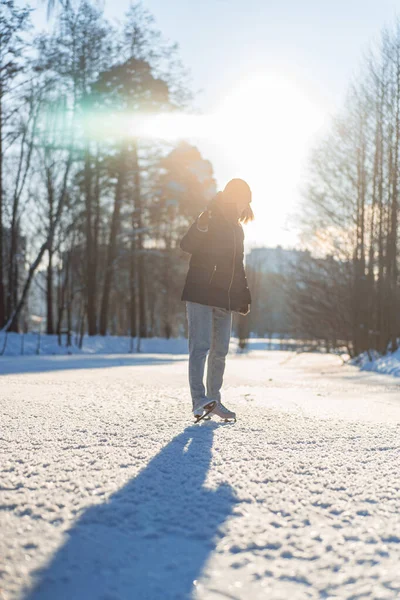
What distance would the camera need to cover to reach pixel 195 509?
82.5 inches

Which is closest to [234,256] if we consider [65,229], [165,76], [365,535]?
[365,535]

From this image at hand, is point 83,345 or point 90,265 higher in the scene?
point 90,265

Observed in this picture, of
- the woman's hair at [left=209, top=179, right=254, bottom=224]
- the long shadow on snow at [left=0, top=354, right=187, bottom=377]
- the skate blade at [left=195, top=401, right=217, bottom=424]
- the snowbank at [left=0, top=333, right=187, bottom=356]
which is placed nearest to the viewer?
the skate blade at [left=195, top=401, right=217, bottom=424]

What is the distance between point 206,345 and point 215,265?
1.99 ft

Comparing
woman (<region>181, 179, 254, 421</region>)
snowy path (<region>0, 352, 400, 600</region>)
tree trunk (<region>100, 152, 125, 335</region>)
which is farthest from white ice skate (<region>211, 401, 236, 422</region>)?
tree trunk (<region>100, 152, 125, 335</region>)

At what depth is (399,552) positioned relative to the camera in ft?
5.80

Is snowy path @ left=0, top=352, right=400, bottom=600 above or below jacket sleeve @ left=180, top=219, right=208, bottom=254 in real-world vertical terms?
below

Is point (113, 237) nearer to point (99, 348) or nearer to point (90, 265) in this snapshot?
point (90, 265)

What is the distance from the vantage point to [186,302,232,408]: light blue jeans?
4230 mm

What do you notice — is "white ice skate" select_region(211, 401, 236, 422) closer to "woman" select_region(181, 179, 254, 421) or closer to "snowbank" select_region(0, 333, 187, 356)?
"woman" select_region(181, 179, 254, 421)

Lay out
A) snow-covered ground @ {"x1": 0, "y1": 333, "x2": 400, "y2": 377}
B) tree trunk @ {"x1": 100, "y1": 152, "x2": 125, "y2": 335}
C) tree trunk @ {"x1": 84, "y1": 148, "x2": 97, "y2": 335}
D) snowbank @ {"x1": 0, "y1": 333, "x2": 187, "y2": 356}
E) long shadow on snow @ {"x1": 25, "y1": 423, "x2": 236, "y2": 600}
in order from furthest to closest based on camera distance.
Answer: tree trunk @ {"x1": 100, "y1": 152, "x2": 125, "y2": 335} < tree trunk @ {"x1": 84, "y1": 148, "x2": 97, "y2": 335} < snowbank @ {"x1": 0, "y1": 333, "x2": 187, "y2": 356} < snow-covered ground @ {"x1": 0, "y1": 333, "x2": 400, "y2": 377} < long shadow on snow @ {"x1": 25, "y1": 423, "x2": 236, "y2": 600}

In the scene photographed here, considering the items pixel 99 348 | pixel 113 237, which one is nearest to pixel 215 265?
pixel 99 348

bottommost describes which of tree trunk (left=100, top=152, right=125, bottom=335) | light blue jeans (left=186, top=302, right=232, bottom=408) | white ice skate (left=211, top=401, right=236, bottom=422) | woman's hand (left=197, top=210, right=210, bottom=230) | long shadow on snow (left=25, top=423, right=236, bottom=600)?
long shadow on snow (left=25, top=423, right=236, bottom=600)

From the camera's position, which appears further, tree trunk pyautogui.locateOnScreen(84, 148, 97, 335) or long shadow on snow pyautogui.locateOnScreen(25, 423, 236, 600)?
tree trunk pyautogui.locateOnScreen(84, 148, 97, 335)
